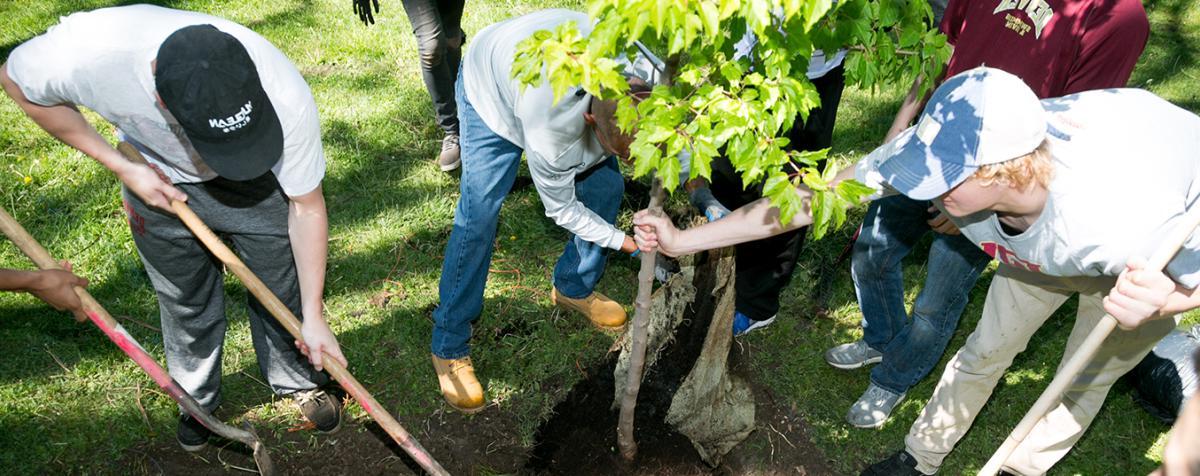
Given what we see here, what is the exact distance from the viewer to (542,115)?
8.34 ft

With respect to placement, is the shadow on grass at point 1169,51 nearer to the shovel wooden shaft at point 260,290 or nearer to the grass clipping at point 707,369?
the grass clipping at point 707,369

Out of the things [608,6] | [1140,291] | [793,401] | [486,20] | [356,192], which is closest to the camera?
[608,6]

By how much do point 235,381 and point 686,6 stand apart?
2887mm

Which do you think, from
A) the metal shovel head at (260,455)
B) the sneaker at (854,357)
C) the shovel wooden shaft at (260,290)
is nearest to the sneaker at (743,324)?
the sneaker at (854,357)

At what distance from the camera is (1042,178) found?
2100mm

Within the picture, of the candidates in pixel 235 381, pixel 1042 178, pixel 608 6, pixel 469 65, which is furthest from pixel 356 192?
pixel 1042 178

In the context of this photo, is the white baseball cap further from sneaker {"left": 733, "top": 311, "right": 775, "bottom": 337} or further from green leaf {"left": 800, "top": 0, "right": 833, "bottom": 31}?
sneaker {"left": 733, "top": 311, "right": 775, "bottom": 337}

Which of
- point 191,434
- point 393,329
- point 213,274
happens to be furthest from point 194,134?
point 393,329

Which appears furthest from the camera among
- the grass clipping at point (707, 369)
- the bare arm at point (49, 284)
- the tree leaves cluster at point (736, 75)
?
the grass clipping at point (707, 369)

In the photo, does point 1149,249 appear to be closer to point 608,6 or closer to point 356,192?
point 608,6

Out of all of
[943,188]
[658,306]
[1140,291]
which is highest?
[943,188]

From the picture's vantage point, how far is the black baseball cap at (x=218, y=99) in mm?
2072

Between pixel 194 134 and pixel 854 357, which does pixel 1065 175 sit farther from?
pixel 194 134

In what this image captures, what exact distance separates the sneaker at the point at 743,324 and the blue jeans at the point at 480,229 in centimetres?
68
